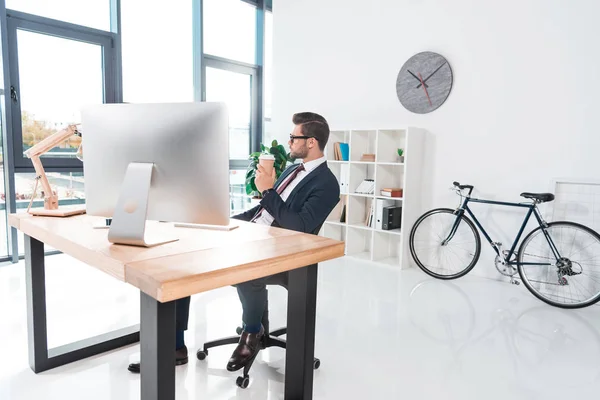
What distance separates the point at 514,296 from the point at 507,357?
118 cm

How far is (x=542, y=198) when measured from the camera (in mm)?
A: 3172

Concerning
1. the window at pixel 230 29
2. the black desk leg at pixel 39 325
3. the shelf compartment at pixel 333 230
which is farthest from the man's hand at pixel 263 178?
the window at pixel 230 29

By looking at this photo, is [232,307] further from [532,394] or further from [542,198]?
[542,198]

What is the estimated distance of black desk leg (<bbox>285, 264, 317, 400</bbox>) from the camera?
1493 millimetres

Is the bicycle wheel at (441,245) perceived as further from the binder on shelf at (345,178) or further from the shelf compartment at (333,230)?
the shelf compartment at (333,230)

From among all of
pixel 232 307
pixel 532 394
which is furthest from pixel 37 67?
pixel 532 394

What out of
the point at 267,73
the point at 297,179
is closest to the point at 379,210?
the point at 297,179

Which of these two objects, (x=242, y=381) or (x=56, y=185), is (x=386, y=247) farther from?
(x=56, y=185)

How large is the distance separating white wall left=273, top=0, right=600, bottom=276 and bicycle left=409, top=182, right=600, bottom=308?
0.20 m

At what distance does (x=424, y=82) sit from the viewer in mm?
4055

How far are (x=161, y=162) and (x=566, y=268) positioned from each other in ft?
10.0

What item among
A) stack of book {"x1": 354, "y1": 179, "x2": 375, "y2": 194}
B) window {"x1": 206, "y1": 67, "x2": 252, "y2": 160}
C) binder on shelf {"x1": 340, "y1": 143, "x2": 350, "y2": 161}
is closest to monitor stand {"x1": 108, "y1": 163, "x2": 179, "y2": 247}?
stack of book {"x1": 354, "y1": 179, "x2": 375, "y2": 194}

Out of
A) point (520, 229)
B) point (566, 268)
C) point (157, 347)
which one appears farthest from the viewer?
point (520, 229)

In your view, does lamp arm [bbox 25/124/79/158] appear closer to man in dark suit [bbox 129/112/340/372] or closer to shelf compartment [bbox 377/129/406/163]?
man in dark suit [bbox 129/112/340/372]
